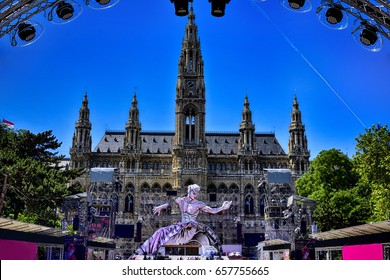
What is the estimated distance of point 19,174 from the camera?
30172 mm

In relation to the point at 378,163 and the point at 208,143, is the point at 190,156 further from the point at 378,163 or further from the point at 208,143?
the point at 378,163

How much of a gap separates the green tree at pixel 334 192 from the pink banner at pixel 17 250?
2112 cm

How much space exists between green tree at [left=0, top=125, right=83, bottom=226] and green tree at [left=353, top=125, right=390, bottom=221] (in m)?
19.9

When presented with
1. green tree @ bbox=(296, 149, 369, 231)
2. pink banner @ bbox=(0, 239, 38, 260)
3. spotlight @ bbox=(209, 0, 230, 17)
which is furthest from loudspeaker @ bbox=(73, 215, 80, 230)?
spotlight @ bbox=(209, 0, 230, 17)

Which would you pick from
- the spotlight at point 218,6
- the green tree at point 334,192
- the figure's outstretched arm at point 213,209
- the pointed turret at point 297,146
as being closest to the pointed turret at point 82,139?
the pointed turret at point 297,146

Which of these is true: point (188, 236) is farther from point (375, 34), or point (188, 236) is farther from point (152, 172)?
point (152, 172)

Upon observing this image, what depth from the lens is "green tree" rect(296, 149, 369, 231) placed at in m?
34.1

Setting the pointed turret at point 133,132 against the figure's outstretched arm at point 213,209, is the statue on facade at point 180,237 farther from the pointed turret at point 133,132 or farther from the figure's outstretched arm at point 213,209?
the pointed turret at point 133,132

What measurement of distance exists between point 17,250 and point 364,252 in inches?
519

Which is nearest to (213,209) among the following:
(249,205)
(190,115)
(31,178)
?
(31,178)

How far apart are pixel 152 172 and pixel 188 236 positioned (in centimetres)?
4943

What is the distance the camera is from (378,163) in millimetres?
25391

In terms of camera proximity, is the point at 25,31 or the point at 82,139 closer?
the point at 25,31
